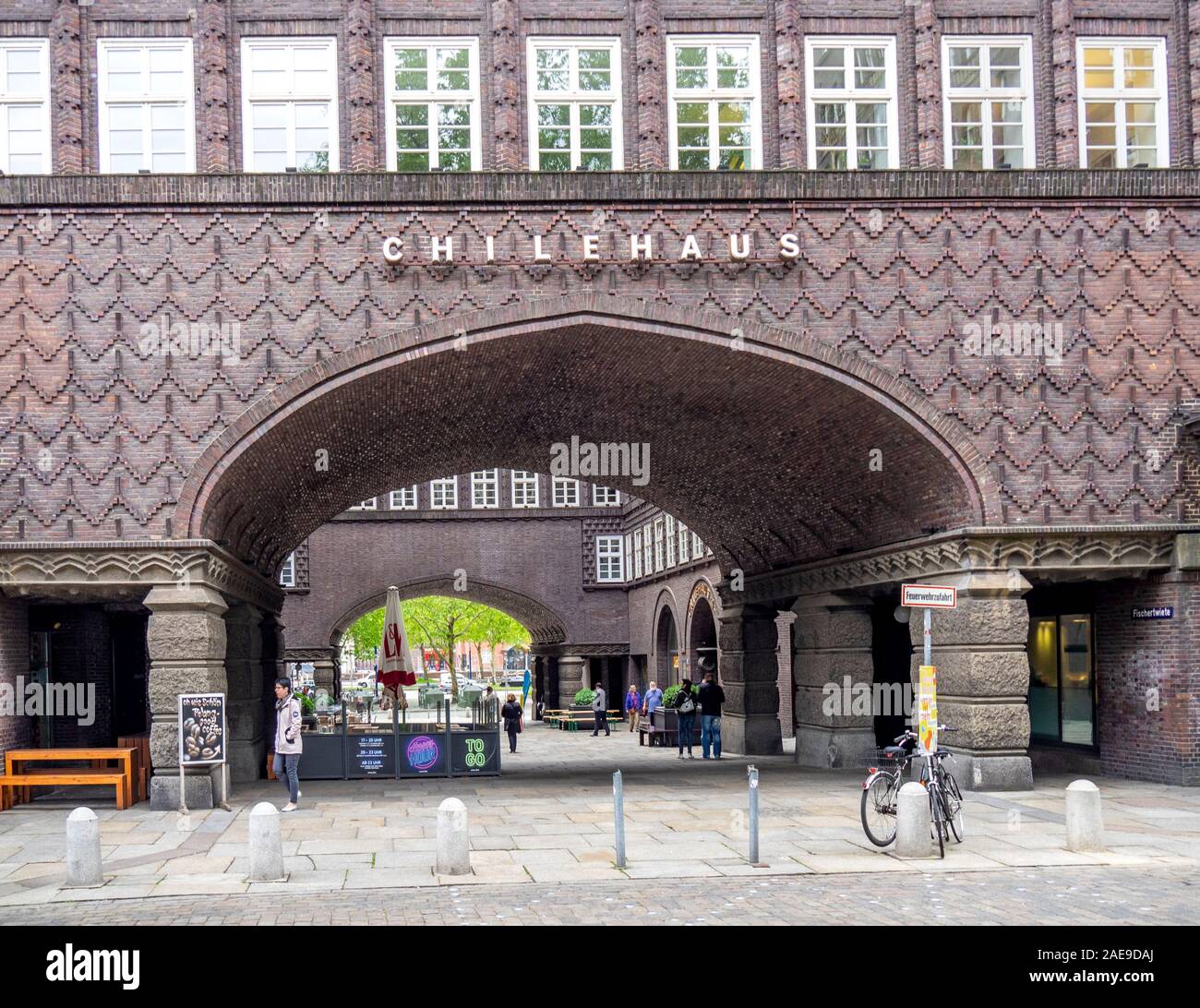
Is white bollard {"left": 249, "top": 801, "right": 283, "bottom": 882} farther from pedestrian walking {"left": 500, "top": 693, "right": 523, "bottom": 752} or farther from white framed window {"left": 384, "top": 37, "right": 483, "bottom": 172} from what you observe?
pedestrian walking {"left": 500, "top": 693, "right": 523, "bottom": 752}

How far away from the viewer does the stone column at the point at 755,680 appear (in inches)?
1120

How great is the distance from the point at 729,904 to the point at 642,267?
32.9ft

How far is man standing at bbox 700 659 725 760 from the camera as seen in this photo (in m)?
26.3

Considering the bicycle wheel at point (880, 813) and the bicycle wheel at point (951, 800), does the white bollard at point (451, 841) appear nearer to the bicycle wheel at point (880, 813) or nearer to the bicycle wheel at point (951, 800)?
the bicycle wheel at point (880, 813)

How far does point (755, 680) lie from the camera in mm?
28641

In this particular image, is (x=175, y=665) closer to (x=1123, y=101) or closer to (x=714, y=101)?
(x=714, y=101)

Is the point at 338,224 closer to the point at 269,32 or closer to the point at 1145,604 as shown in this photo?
the point at 269,32

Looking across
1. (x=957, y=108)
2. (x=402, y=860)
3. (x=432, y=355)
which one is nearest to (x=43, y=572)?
(x=432, y=355)

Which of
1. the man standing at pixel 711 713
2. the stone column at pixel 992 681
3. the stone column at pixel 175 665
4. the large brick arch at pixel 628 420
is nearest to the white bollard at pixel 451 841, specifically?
the stone column at pixel 175 665

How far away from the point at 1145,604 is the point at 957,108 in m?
7.43

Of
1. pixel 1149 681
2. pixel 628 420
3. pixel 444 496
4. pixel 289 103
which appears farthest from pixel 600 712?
pixel 289 103

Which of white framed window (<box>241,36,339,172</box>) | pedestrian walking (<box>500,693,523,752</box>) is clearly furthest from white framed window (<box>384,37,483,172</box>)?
pedestrian walking (<box>500,693,523,752</box>)

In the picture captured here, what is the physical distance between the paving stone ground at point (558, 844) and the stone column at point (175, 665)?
0.62 metres

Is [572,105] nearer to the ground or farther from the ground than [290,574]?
farther from the ground
